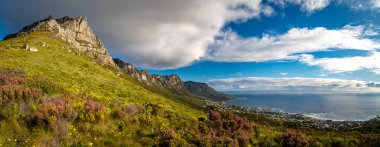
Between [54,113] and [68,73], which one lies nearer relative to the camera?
[54,113]

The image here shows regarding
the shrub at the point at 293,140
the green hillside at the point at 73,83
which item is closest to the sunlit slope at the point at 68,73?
the green hillside at the point at 73,83

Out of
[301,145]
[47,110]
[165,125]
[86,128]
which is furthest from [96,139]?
[301,145]

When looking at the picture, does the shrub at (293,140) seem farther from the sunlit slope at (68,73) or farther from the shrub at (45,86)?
the shrub at (45,86)

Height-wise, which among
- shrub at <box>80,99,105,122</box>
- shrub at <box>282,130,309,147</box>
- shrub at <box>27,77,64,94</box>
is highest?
shrub at <box>27,77,64,94</box>

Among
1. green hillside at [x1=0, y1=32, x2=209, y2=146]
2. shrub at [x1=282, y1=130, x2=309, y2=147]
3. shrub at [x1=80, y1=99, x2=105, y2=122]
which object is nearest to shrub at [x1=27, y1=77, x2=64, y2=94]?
green hillside at [x1=0, y1=32, x2=209, y2=146]

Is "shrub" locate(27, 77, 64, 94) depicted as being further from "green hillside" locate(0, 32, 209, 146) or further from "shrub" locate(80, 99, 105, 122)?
"shrub" locate(80, 99, 105, 122)

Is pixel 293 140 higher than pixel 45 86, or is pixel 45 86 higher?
pixel 45 86

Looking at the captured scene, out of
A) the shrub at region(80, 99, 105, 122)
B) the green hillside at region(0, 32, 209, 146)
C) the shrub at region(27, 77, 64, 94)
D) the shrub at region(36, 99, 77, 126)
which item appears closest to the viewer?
the shrub at region(36, 99, 77, 126)

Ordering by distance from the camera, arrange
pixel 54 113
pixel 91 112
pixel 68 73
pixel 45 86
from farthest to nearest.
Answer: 1. pixel 68 73
2. pixel 45 86
3. pixel 91 112
4. pixel 54 113

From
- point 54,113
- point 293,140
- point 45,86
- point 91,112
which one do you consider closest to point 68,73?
point 45,86

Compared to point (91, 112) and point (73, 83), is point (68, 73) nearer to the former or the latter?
point (73, 83)

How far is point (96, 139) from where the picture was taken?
9953 mm

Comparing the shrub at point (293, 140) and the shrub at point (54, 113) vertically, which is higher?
the shrub at point (54, 113)

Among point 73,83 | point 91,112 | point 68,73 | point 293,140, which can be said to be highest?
point 68,73
